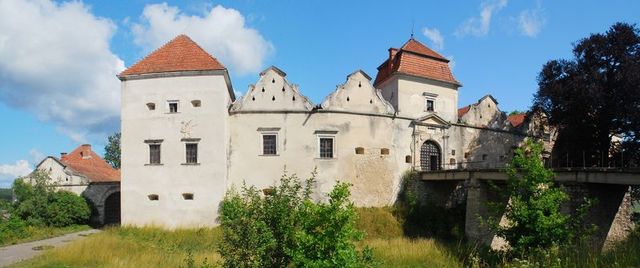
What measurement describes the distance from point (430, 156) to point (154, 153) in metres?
15.6

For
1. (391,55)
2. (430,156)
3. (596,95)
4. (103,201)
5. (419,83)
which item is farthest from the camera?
(391,55)

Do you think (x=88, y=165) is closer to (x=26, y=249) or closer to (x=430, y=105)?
(x=26, y=249)

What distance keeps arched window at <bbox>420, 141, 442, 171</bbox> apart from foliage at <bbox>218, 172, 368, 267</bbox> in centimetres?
1936

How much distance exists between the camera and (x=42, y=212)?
26.1 meters

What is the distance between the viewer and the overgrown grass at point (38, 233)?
21462 millimetres

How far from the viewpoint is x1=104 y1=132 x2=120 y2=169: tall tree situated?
2386 inches

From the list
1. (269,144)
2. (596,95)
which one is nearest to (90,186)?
(269,144)

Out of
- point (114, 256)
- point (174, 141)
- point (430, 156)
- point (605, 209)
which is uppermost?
point (174, 141)

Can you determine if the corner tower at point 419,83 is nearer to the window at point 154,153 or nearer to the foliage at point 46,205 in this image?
the window at point 154,153

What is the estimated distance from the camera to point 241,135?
25.1 meters

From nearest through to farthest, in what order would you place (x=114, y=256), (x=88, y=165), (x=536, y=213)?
(x=536, y=213) → (x=114, y=256) → (x=88, y=165)

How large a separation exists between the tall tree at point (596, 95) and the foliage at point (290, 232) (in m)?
19.5

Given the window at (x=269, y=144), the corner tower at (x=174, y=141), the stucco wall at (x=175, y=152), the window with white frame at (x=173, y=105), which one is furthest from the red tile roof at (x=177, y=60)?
the window at (x=269, y=144)

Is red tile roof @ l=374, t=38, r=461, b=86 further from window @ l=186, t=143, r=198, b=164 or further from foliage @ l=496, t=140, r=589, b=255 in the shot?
foliage @ l=496, t=140, r=589, b=255
